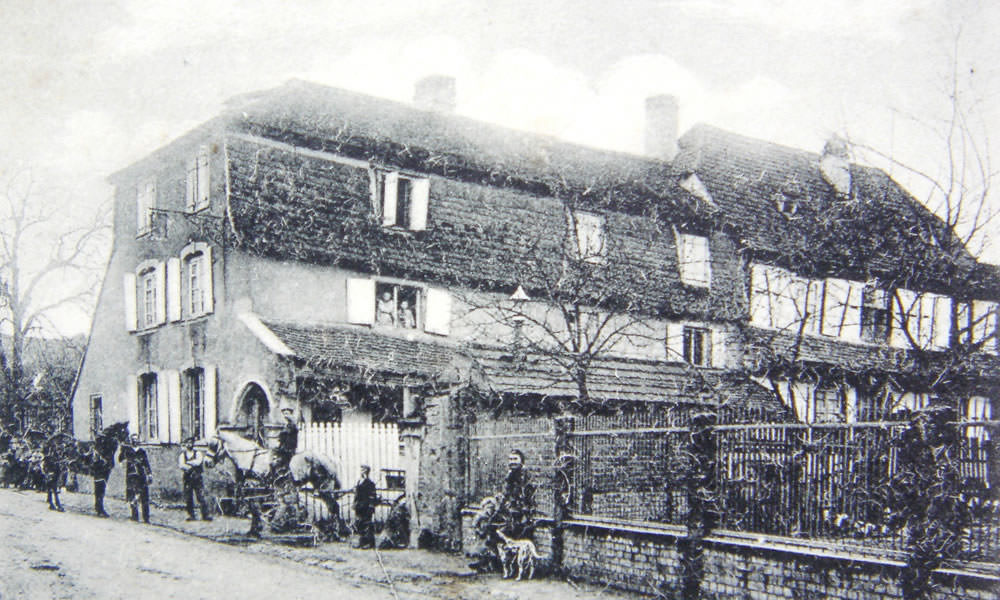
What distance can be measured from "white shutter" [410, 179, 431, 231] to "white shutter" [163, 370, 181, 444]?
6.16 m

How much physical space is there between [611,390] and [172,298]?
36.0 ft

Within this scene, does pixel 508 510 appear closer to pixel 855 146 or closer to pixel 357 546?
pixel 357 546

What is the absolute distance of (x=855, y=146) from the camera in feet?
47.2

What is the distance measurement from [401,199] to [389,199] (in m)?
0.42

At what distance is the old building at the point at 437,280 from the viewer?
1653 centimetres

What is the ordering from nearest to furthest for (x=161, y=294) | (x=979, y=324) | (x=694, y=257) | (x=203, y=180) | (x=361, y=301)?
(x=361, y=301) < (x=203, y=180) < (x=161, y=294) < (x=979, y=324) < (x=694, y=257)

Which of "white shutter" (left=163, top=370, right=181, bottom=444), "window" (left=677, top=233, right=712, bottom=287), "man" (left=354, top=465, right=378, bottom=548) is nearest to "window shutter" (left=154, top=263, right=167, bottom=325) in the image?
"white shutter" (left=163, top=370, right=181, bottom=444)

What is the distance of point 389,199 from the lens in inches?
801

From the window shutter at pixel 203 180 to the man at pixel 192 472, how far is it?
565cm

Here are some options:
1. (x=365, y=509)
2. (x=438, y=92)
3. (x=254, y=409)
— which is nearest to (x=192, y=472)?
(x=254, y=409)

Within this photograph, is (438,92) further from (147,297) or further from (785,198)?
(785,198)

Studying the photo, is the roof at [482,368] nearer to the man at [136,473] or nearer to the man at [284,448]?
the man at [284,448]

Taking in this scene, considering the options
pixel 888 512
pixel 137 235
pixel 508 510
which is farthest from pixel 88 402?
pixel 888 512

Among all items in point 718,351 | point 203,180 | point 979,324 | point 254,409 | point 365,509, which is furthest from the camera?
point 718,351
